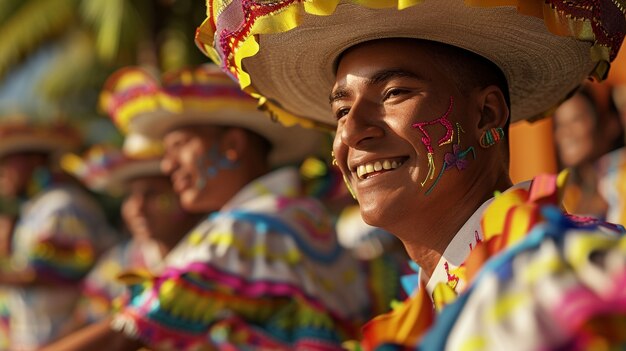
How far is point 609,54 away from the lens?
2.35m

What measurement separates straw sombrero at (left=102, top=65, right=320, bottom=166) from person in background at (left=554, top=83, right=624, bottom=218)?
Result: 1214mm

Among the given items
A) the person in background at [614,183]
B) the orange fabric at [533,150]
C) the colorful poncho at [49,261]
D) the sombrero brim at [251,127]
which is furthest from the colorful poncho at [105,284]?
the person in background at [614,183]

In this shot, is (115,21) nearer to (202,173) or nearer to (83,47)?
(83,47)

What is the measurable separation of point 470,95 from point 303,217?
1669mm

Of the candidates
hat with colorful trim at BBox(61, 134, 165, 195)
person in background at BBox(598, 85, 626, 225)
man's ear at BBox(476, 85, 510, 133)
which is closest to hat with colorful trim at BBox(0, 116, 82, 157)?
hat with colorful trim at BBox(61, 134, 165, 195)

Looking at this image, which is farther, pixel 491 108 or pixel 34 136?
pixel 34 136

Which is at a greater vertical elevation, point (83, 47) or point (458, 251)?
point (458, 251)

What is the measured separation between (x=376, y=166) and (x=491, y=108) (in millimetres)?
354

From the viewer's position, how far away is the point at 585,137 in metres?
4.38

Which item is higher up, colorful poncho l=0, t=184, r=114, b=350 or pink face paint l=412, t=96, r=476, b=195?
pink face paint l=412, t=96, r=476, b=195

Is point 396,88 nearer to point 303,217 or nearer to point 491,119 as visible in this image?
point 491,119

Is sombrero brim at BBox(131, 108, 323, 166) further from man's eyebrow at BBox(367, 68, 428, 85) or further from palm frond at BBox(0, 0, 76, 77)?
palm frond at BBox(0, 0, 76, 77)

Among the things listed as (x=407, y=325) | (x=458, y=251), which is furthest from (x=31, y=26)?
(x=407, y=325)

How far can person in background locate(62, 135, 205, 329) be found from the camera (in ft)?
16.7
